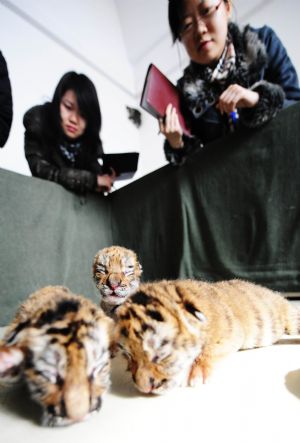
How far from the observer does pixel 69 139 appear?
178 cm

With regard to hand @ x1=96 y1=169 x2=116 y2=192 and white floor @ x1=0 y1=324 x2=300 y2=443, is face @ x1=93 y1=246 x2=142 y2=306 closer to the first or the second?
white floor @ x1=0 y1=324 x2=300 y2=443

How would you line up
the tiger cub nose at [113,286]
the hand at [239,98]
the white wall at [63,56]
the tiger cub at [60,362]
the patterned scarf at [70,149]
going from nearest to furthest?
the tiger cub at [60,362], the tiger cub nose at [113,286], the hand at [239,98], the patterned scarf at [70,149], the white wall at [63,56]

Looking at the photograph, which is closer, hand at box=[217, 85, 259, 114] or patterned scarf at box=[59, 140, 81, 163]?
hand at box=[217, 85, 259, 114]

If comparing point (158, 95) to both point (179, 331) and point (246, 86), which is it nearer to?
point (246, 86)

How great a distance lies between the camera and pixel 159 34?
9.26 feet

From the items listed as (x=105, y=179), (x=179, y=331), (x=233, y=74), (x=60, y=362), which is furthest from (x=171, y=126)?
(x=60, y=362)

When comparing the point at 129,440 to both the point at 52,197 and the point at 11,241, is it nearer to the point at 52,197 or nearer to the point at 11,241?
the point at 11,241

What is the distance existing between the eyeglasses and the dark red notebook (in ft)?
0.89

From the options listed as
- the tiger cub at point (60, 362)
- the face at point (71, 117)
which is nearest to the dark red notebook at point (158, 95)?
the face at point (71, 117)

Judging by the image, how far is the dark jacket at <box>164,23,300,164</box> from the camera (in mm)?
1049

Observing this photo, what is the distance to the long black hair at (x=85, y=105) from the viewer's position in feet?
6.06

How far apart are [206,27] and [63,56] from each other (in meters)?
1.80

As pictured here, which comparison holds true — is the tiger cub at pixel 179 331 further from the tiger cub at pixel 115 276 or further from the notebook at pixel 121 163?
the notebook at pixel 121 163

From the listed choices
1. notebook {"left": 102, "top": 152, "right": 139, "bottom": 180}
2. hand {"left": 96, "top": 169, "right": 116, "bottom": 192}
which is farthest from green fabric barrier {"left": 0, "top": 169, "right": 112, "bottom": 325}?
notebook {"left": 102, "top": 152, "right": 139, "bottom": 180}
